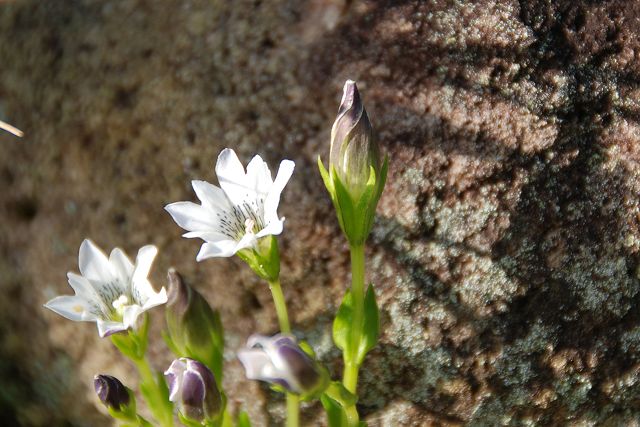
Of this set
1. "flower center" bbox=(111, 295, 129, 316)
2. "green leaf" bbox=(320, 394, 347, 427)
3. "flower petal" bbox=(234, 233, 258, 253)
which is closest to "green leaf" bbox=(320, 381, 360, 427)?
"green leaf" bbox=(320, 394, 347, 427)

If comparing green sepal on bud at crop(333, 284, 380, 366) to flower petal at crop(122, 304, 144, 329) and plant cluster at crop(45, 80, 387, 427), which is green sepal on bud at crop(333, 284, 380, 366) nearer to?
plant cluster at crop(45, 80, 387, 427)

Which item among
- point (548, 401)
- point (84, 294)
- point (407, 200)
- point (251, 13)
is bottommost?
point (548, 401)

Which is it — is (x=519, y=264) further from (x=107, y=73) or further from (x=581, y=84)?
(x=107, y=73)

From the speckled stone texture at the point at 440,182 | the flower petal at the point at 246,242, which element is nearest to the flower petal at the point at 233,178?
the flower petal at the point at 246,242

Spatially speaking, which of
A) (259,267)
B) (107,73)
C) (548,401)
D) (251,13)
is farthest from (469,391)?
(107,73)

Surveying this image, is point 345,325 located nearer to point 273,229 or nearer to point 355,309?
point 355,309

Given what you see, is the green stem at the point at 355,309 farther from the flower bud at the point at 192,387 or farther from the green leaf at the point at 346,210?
the flower bud at the point at 192,387

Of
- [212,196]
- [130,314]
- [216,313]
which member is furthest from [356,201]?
[130,314]
